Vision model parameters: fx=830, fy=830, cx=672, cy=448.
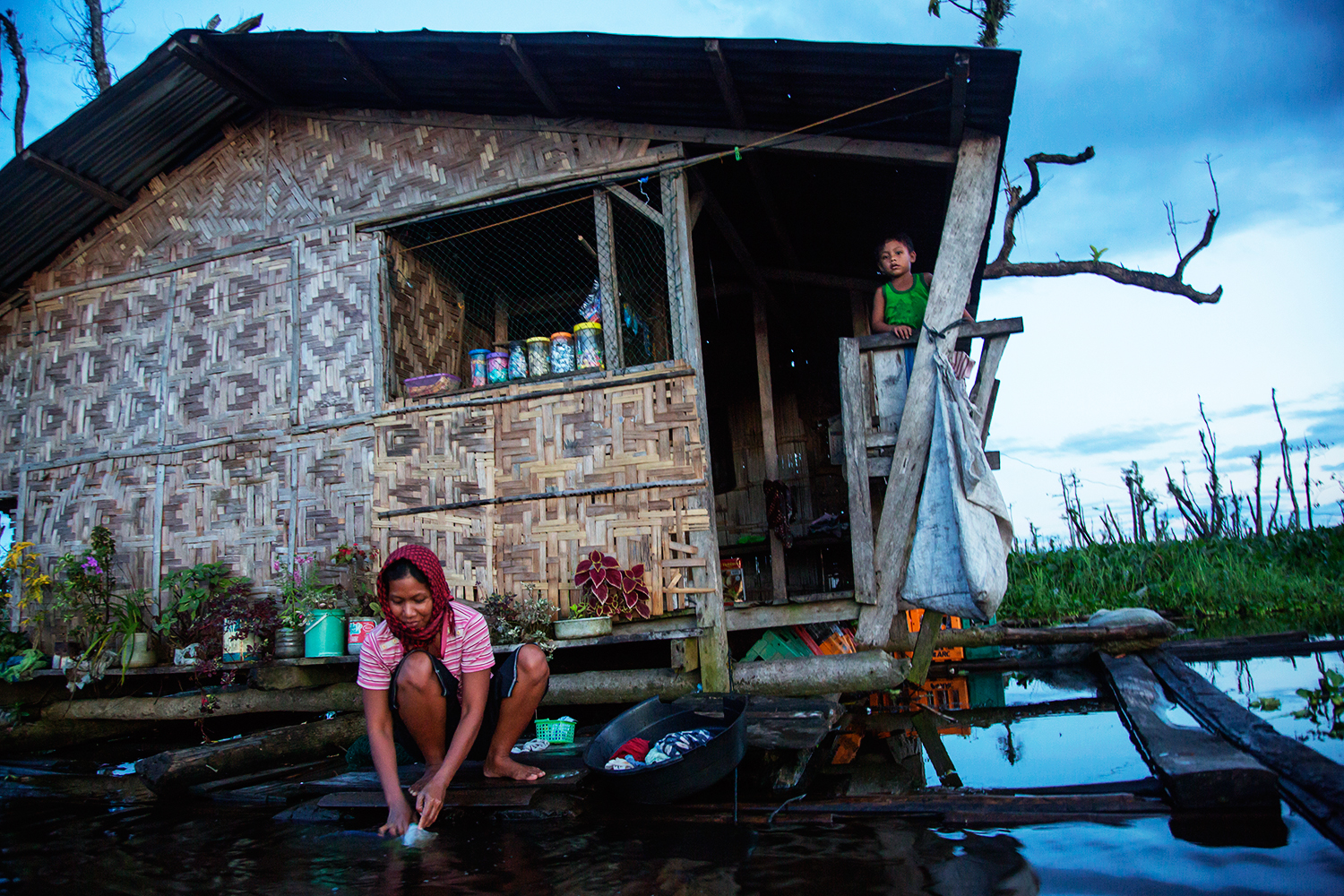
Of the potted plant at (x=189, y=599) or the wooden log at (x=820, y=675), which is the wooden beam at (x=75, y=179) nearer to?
the potted plant at (x=189, y=599)

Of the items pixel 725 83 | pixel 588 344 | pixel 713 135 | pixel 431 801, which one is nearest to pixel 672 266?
pixel 588 344

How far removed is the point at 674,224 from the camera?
18.7 ft

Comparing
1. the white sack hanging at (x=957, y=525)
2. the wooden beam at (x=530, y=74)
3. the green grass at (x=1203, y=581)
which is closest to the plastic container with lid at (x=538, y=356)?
the wooden beam at (x=530, y=74)

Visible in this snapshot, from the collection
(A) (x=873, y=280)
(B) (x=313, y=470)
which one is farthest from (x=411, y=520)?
(A) (x=873, y=280)

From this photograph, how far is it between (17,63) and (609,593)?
13.8 m

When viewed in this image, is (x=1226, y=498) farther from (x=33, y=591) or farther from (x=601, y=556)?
(x=33, y=591)

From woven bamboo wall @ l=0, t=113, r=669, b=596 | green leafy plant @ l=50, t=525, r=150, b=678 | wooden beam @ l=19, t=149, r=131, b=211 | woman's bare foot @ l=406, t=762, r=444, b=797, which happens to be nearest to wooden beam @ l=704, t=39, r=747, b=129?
woven bamboo wall @ l=0, t=113, r=669, b=596

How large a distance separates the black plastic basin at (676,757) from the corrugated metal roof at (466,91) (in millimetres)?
3624

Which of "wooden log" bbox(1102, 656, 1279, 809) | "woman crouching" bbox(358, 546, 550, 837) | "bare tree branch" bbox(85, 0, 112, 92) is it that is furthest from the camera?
"bare tree branch" bbox(85, 0, 112, 92)

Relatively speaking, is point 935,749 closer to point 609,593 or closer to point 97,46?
point 609,593

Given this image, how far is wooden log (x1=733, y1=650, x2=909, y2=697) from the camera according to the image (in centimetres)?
488

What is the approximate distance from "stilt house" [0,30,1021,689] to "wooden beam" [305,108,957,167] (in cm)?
3

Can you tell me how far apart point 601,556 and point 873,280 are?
491 cm

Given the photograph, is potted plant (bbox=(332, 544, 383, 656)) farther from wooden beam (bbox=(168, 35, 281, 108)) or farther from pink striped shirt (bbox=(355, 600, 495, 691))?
wooden beam (bbox=(168, 35, 281, 108))
